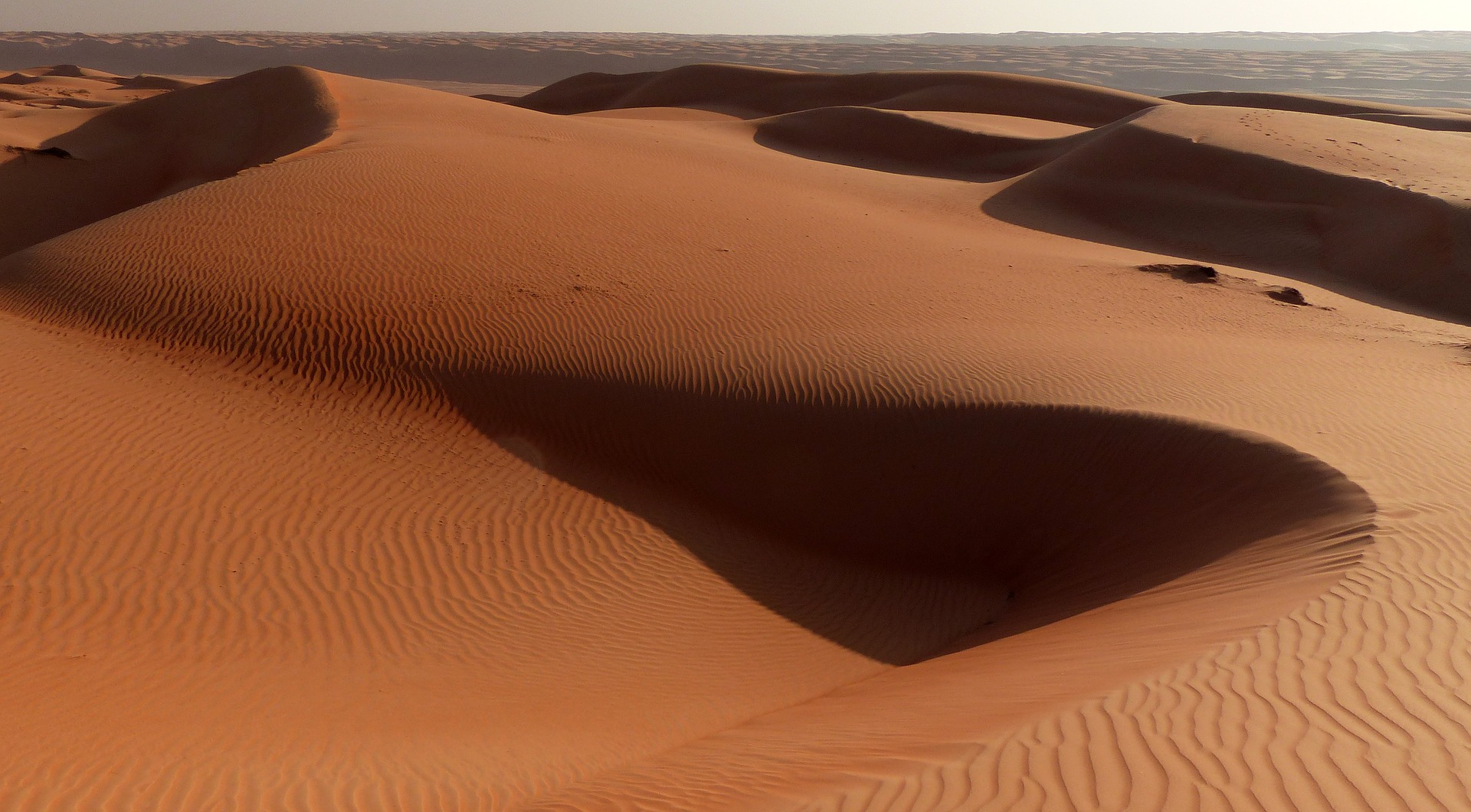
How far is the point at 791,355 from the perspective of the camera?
10.7 meters

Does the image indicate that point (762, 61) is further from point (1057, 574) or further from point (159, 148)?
point (1057, 574)

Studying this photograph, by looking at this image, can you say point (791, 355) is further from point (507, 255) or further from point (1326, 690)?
point (1326, 690)

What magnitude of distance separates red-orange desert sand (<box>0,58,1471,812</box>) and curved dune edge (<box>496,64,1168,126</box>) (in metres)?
22.3

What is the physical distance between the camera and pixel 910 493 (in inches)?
364

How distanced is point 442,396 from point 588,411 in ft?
4.89

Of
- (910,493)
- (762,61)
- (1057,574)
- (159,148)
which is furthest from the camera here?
(762,61)

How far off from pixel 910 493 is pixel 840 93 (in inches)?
1371

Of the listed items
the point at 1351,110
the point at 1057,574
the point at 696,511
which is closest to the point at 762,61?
the point at 1351,110

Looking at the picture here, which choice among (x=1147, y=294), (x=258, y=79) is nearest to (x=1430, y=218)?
(x=1147, y=294)

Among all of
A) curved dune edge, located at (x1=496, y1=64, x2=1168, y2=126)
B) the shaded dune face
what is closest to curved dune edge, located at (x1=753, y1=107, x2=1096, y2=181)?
the shaded dune face

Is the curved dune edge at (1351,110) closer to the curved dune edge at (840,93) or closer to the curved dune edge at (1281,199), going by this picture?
the curved dune edge at (840,93)

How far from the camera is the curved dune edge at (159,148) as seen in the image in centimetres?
2311

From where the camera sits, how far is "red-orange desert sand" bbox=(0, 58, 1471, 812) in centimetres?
457

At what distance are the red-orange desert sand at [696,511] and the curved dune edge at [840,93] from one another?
73.1 feet
